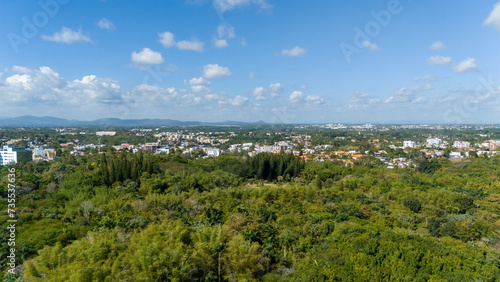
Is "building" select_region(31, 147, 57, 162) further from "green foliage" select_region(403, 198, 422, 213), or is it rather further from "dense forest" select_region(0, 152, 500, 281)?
"green foliage" select_region(403, 198, 422, 213)

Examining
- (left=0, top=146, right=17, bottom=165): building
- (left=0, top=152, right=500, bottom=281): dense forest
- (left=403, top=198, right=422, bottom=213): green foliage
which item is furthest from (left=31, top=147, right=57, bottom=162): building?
(left=403, top=198, right=422, bottom=213): green foliage

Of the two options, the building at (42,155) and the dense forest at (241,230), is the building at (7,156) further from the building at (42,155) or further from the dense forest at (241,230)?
the dense forest at (241,230)

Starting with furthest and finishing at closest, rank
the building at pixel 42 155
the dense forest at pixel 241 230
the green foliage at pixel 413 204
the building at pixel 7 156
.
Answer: the building at pixel 42 155
the building at pixel 7 156
the green foliage at pixel 413 204
the dense forest at pixel 241 230

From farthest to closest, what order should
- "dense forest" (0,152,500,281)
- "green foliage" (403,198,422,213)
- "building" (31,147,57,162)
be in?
"building" (31,147,57,162), "green foliage" (403,198,422,213), "dense forest" (0,152,500,281)

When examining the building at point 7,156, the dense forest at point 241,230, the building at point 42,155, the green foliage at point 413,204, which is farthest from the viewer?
the building at point 42,155

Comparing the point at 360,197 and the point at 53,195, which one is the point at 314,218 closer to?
the point at 360,197

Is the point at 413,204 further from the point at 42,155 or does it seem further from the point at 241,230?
the point at 42,155

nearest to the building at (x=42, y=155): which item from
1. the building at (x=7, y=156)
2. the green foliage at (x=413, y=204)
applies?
the building at (x=7, y=156)

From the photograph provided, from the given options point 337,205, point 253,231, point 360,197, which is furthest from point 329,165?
point 253,231
